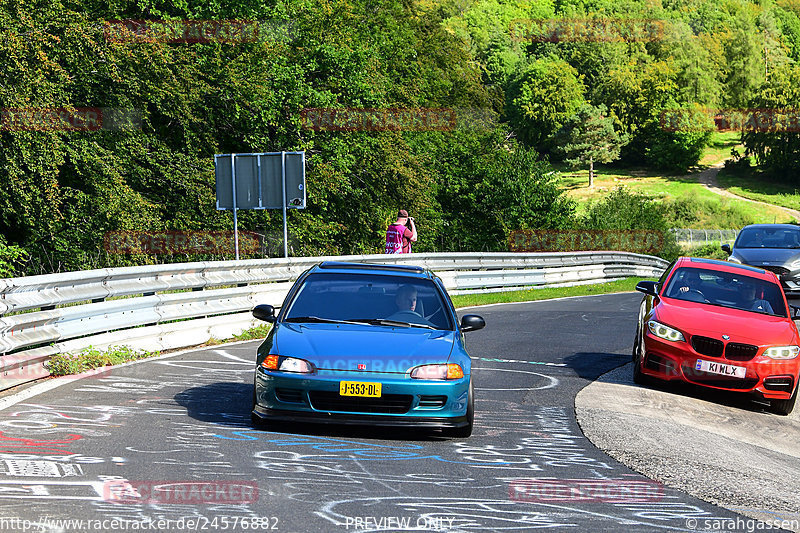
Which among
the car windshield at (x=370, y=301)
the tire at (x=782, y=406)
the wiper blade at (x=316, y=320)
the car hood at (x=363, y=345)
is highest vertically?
the car windshield at (x=370, y=301)

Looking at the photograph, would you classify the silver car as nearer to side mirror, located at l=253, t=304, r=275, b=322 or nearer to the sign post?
the sign post

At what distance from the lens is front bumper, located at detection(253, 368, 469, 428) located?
721 centimetres

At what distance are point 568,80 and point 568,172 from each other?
13.9 m

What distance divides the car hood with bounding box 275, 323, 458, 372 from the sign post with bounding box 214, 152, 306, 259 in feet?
33.7

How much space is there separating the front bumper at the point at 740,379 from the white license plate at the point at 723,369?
0.11 ft

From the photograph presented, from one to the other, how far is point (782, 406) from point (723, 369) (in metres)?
0.78

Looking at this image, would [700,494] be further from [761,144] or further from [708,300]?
[761,144]

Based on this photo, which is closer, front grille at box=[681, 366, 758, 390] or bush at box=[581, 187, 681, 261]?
front grille at box=[681, 366, 758, 390]

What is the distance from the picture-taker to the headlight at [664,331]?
10.7 meters

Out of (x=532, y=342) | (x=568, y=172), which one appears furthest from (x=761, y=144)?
(x=532, y=342)

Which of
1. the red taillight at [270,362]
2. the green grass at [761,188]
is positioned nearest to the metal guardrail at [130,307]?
the red taillight at [270,362]

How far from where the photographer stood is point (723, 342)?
10422 millimetres

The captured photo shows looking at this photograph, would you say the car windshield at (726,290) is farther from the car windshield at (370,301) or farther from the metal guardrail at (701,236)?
the metal guardrail at (701,236)

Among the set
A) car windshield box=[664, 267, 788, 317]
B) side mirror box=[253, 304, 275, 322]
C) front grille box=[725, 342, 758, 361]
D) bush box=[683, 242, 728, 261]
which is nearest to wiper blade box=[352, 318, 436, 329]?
side mirror box=[253, 304, 275, 322]
